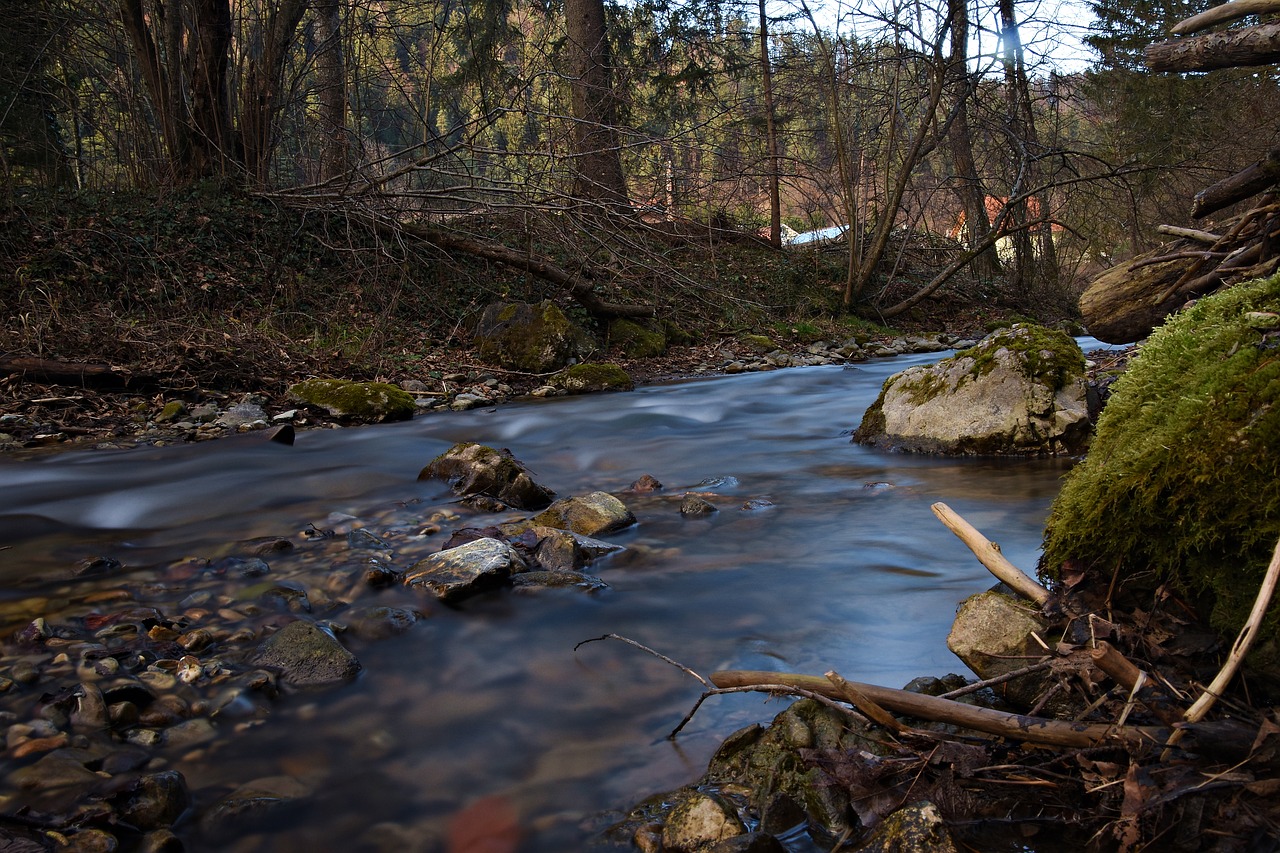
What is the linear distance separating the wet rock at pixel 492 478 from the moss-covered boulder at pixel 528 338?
467cm

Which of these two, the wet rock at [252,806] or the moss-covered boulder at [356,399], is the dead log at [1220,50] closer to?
the wet rock at [252,806]

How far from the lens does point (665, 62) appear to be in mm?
17062

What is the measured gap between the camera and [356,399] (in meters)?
7.91

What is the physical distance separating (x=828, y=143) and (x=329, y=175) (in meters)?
10.3

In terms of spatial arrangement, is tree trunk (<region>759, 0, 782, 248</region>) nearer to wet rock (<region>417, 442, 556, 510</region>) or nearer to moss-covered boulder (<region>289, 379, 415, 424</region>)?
moss-covered boulder (<region>289, 379, 415, 424</region>)

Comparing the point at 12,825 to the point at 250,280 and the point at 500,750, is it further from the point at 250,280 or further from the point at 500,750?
the point at 250,280

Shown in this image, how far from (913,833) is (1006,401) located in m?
4.51

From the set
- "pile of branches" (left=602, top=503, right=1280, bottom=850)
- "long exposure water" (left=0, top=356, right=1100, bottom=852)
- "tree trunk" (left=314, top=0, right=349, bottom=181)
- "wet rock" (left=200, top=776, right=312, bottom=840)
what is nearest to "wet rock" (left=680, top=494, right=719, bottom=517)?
"long exposure water" (left=0, top=356, right=1100, bottom=852)

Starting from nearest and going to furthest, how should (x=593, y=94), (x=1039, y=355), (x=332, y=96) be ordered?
(x=1039, y=355), (x=332, y=96), (x=593, y=94)

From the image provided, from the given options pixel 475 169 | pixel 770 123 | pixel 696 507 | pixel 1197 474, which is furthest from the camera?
pixel 770 123

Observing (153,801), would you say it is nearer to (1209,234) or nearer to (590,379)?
(1209,234)

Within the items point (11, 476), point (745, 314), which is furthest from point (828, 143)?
point (11, 476)

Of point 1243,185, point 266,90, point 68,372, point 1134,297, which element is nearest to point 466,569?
point 1243,185

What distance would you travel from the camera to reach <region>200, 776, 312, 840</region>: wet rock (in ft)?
7.04
